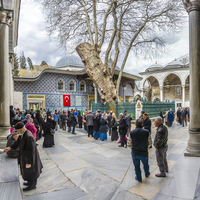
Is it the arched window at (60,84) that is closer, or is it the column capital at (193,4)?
the column capital at (193,4)

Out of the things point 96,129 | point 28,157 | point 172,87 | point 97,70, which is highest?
point 172,87

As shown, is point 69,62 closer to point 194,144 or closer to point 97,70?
point 97,70

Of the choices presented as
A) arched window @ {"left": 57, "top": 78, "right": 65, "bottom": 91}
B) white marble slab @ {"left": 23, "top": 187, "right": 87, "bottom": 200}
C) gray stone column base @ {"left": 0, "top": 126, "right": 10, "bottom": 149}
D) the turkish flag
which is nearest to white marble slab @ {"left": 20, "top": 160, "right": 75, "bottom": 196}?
white marble slab @ {"left": 23, "top": 187, "right": 87, "bottom": 200}

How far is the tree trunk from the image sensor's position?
14414 mm

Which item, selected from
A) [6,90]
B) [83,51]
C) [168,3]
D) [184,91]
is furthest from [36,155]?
[184,91]

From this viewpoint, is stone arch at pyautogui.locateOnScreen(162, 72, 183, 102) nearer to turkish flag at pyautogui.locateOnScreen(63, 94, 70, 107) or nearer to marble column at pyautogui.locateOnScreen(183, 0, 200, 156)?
turkish flag at pyautogui.locateOnScreen(63, 94, 70, 107)

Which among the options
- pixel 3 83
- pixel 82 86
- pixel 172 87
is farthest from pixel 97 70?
pixel 172 87

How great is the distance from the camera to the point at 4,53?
5.92 m

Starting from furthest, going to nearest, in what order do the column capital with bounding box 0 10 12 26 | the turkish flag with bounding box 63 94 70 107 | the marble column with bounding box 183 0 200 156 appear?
the turkish flag with bounding box 63 94 70 107 < the column capital with bounding box 0 10 12 26 < the marble column with bounding box 183 0 200 156

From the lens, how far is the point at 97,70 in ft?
47.3

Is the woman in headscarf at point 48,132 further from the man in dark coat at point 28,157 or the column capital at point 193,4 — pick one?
the column capital at point 193,4

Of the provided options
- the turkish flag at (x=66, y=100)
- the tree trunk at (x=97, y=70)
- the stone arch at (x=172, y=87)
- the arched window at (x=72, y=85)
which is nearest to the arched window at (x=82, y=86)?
the arched window at (x=72, y=85)

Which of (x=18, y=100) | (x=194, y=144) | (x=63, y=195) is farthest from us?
(x=18, y=100)

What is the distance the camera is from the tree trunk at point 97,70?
14414 mm
